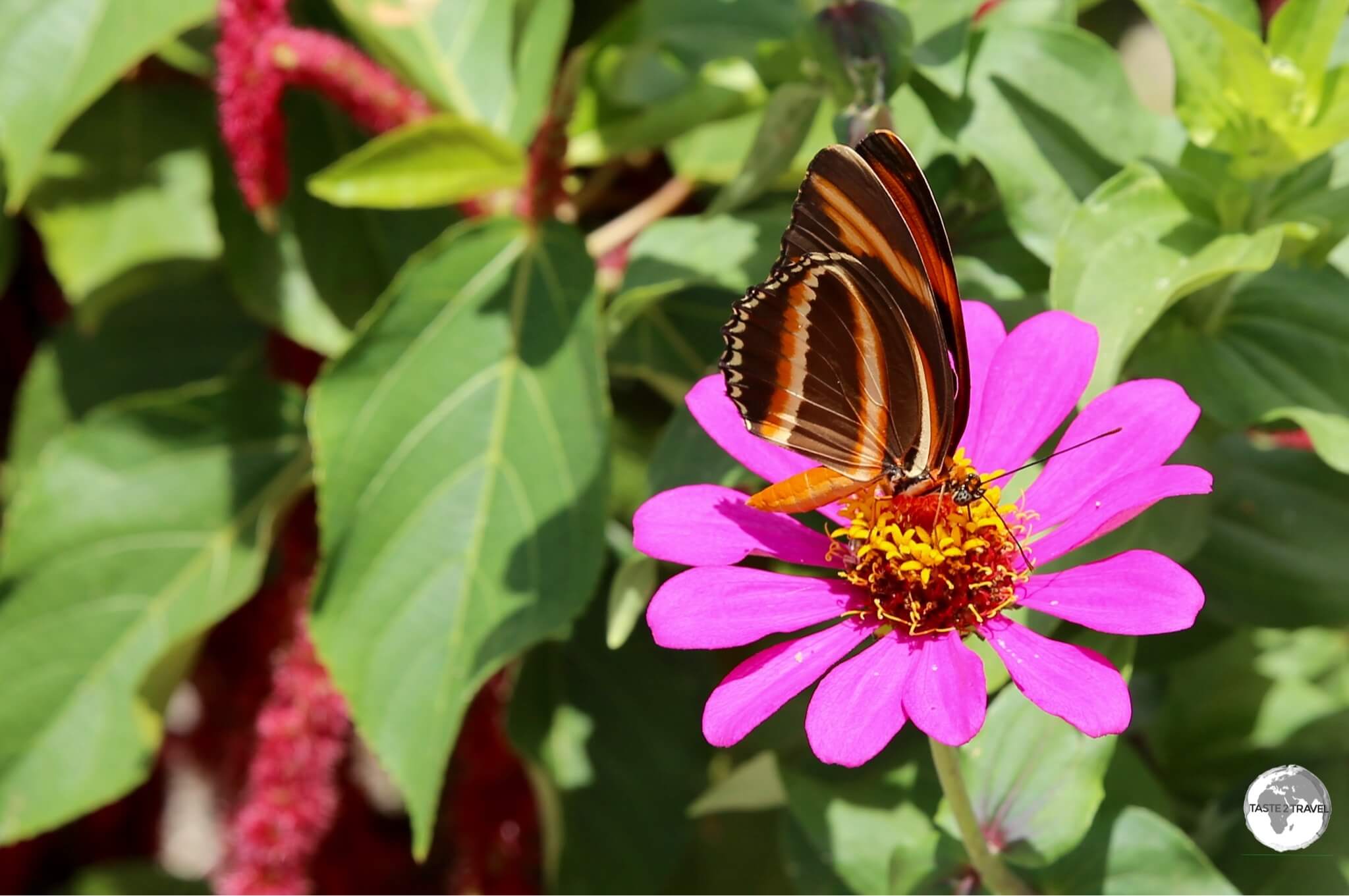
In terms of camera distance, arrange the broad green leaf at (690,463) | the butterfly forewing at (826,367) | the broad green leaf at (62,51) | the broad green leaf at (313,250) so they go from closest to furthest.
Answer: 1. the butterfly forewing at (826,367)
2. the broad green leaf at (690,463)
3. the broad green leaf at (62,51)
4. the broad green leaf at (313,250)

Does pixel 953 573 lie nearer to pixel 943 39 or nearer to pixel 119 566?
pixel 943 39

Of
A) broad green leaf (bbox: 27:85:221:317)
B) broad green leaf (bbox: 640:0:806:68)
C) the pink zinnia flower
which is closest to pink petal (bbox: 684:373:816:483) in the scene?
the pink zinnia flower

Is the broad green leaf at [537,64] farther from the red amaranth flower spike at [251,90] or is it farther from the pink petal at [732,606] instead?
the pink petal at [732,606]

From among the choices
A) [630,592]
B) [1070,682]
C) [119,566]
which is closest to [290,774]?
[119,566]

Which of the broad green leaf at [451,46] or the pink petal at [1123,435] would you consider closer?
the pink petal at [1123,435]

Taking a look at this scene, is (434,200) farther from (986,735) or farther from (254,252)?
(986,735)

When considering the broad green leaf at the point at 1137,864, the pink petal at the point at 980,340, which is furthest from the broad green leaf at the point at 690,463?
the broad green leaf at the point at 1137,864

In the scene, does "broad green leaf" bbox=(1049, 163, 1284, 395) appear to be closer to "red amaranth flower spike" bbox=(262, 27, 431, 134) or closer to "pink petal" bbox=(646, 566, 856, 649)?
"pink petal" bbox=(646, 566, 856, 649)
